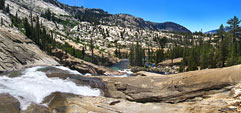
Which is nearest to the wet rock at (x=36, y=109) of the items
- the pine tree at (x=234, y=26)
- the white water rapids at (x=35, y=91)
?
the white water rapids at (x=35, y=91)

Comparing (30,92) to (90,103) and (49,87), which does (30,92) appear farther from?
(90,103)

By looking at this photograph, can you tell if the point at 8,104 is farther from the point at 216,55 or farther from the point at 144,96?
the point at 216,55

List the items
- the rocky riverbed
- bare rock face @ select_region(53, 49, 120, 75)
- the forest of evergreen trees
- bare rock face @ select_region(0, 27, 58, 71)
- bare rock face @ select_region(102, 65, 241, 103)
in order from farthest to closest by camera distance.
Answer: bare rock face @ select_region(53, 49, 120, 75) → the forest of evergreen trees → bare rock face @ select_region(0, 27, 58, 71) → bare rock face @ select_region(102, 65, 241, 103) → the rocky riverbed

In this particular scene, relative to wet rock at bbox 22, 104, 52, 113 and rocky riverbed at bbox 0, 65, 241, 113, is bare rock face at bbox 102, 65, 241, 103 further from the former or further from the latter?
wet rock at bbox 22, 104, 52, 113

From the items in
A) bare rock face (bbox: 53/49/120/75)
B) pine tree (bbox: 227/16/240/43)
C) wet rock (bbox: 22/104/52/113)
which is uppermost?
pine tree (bbox: 227/16/240/43)

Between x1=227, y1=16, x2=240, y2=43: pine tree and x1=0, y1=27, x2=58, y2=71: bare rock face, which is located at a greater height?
x1=227, y1=16, x2=240, y2=43: pine tree

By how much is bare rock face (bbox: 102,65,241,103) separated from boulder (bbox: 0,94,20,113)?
26.1ft

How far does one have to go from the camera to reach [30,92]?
45.6 ft

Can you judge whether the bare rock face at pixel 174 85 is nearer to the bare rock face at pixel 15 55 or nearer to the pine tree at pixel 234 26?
the bare rock face at pixel 15 55

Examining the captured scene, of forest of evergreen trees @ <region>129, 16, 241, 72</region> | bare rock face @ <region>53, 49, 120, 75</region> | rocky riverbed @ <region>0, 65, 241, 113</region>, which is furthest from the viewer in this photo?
bare rock face @ <region>53, 49, 120, 75</region>

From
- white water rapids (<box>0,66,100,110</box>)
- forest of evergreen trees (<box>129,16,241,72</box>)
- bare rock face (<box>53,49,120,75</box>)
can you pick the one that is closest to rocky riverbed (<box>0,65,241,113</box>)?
white water rapids (<box>0,66,100,110</box>)

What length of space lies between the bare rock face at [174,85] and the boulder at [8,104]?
7.96 meters

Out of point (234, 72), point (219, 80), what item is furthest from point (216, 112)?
point (234, 72)

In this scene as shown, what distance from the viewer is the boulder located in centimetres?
986
